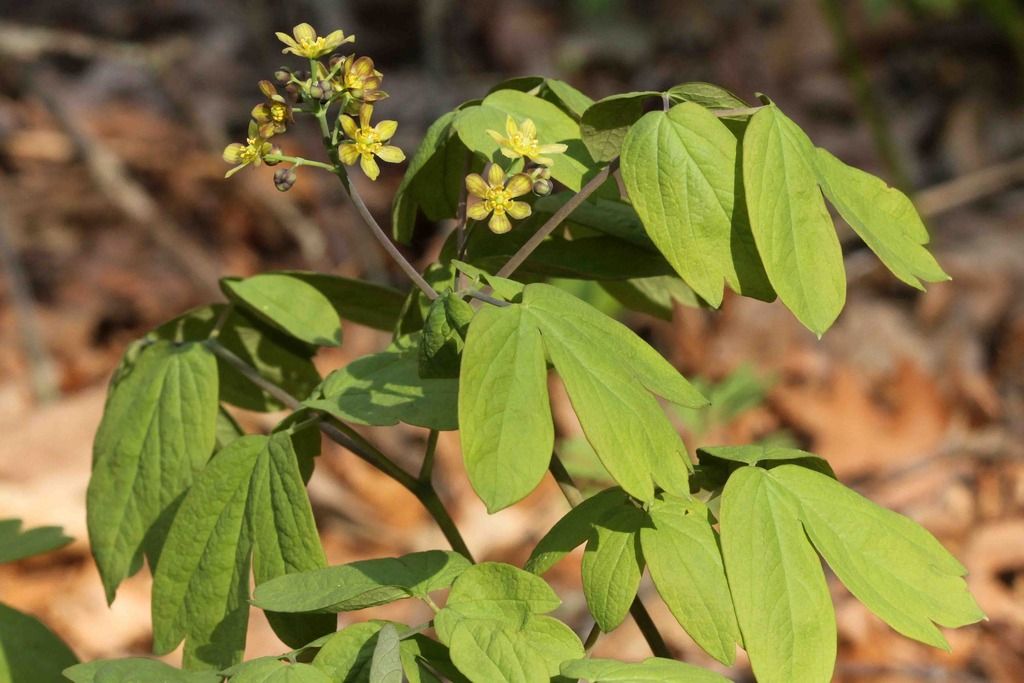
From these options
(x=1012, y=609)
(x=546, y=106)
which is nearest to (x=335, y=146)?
(x=546, y=106)

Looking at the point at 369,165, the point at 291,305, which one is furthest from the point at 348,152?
the point at 291,305

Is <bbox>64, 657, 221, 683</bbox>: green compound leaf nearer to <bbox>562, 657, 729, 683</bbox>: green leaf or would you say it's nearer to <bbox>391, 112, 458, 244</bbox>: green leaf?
<bbox>562, 657, 729, 683</bbox>: green leaf

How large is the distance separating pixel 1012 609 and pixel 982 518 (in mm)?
354

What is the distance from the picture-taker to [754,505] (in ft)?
3.00

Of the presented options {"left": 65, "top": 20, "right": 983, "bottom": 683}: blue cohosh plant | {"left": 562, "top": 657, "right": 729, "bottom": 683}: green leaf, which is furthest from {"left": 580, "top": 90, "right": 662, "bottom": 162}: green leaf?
{"left": 562, "top": 657, "right": 729, "bottom": 683}: green leaf

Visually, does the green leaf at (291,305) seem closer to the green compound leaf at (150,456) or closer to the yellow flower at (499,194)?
the green compound leaf at (150,456)

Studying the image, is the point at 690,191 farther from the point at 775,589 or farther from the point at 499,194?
the point at 775,589

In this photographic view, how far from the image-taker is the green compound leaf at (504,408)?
785 mm

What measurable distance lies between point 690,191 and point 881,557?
0.37 m

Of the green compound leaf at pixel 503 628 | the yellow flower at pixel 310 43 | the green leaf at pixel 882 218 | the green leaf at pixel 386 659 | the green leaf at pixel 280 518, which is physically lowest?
the green compound leaf at pixel 503 628

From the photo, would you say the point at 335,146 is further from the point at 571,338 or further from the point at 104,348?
the point at 104,348

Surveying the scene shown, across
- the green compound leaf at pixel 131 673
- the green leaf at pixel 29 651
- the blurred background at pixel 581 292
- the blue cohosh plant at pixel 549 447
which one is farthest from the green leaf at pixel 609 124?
the blurred background at pixel 581 292

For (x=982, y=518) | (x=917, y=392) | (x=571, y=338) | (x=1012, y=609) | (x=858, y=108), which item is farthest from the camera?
(x=858, y=108)

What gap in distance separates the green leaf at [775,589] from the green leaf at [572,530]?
0.36 ft
